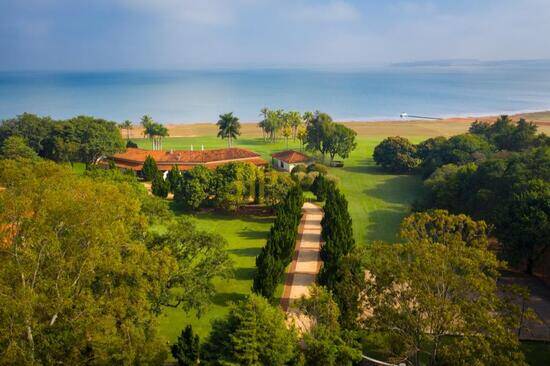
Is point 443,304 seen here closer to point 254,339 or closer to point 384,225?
point 254,339

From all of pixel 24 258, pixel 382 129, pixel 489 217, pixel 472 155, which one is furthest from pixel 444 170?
pixel 382 129

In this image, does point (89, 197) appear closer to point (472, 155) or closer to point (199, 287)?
point (199, 287)

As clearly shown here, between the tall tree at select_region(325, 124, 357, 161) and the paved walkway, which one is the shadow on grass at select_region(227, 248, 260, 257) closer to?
the paved walkway

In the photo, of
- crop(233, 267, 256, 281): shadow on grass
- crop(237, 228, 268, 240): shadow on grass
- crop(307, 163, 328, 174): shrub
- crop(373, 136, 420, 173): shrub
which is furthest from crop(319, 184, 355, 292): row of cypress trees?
crop(373, 136, 420, 173): shrub

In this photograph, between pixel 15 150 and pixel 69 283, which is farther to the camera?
pixel 15 150

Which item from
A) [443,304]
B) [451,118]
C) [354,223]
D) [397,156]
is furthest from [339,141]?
[451,118]
